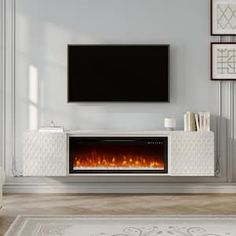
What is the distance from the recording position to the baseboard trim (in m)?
5.82

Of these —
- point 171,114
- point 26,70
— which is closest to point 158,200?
point 171,114

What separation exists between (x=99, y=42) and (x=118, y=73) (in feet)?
1.31

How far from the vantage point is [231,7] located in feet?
19.1

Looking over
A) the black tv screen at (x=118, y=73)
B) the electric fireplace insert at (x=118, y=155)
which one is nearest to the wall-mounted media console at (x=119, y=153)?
the electric fireplace insert at (x=118, y=155)

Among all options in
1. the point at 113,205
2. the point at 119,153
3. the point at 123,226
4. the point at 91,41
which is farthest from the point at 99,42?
the point at 123,226

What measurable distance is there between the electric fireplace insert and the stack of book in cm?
29

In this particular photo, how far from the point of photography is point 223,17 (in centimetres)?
581

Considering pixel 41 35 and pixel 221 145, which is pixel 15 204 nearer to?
pixel 41 35

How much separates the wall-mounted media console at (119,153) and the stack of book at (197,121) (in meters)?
0.12

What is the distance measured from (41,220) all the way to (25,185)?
1.45 m

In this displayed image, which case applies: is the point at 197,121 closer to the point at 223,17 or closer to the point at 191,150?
the point at 191,150

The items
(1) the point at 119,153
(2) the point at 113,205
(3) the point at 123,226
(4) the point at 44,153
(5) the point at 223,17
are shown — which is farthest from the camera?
(5) the point at 223,17

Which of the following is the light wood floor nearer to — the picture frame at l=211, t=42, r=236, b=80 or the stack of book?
the stack of book

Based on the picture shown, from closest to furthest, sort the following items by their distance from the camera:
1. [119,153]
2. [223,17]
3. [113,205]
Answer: [113,205], [119,153], [223,17]
